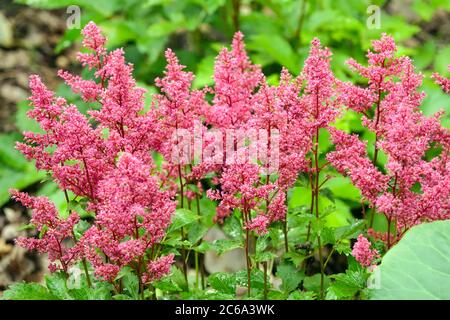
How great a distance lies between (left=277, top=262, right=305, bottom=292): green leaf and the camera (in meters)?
2.29

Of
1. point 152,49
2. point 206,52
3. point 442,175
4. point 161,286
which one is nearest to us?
point 161,286

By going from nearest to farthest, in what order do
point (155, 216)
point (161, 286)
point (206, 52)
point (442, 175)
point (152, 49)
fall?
1. point (155, 216)
2. point (161, 286)
3. point (442, 175)
4. point (152, 49)
5. point (206, 52)

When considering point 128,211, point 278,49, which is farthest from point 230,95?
point 278,49

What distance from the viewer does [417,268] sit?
1.97 meters

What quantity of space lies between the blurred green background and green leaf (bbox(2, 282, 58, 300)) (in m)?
2.11

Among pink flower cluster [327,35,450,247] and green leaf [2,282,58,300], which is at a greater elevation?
pink flower cluster [327,35,450,247]

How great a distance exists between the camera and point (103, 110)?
6.63 feet

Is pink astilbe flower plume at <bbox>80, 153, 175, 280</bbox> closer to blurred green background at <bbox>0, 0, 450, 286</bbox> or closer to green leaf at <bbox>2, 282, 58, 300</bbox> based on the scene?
green leaf at <bbox>2, 282, 58, 300</bbox>

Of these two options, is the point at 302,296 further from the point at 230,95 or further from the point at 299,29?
the point at 299,29

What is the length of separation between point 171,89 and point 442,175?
0.89m

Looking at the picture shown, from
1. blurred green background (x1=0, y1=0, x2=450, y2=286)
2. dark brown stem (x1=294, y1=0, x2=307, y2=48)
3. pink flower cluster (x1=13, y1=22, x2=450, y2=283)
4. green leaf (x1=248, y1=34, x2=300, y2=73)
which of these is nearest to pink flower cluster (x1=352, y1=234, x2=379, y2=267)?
pink flower cluster (x1=13, y1=22, x2=450, y2=283)

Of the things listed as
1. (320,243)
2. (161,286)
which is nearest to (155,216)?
(161,286)

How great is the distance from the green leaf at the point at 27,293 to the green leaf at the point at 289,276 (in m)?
0.74
